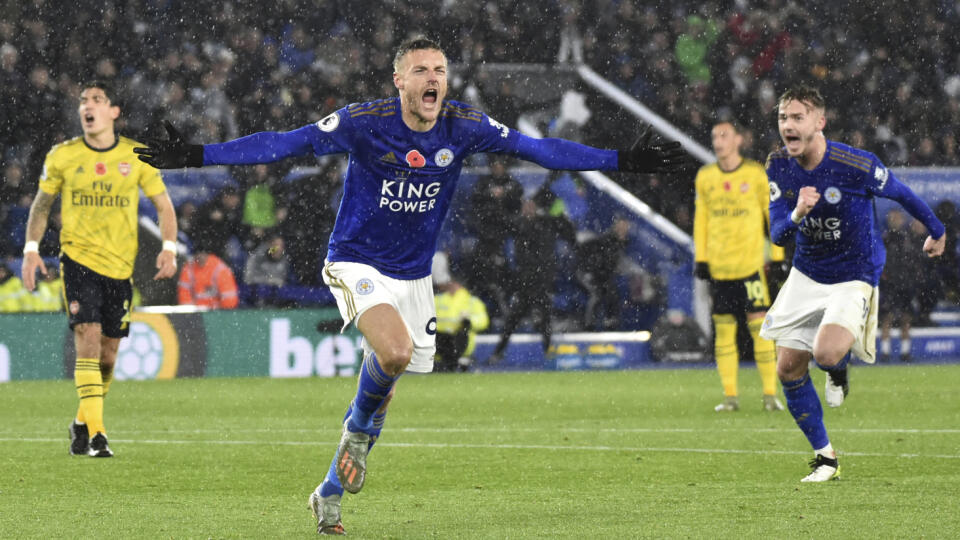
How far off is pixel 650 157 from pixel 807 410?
2080mm

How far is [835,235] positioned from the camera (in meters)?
7.76

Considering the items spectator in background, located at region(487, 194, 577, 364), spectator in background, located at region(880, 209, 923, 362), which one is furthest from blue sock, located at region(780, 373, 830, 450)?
spectator in background, located at region(880, 209, 923, 362)

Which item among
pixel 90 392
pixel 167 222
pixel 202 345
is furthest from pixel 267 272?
pixel 90 392

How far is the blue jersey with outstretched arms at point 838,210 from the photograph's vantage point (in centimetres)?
766

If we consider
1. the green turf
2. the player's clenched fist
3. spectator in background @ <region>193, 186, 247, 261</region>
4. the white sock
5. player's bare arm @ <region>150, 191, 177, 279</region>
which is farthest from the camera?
spectator in background @ <region>193, 186, 247, 261</region>

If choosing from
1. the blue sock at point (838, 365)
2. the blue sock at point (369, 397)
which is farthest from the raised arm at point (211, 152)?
the blue sock at point (838, 365)

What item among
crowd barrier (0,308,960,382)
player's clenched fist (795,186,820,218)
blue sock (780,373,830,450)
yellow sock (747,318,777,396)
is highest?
player's clenched fist (795,186,820,218)

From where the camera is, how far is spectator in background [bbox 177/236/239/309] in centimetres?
1791

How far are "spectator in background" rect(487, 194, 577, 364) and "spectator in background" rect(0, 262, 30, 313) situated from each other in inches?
221

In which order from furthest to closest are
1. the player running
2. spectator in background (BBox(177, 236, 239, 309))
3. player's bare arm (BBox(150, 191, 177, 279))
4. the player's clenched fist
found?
spectator in background (BBox(177, 236, 239, 309)) < player's bare arm (BBox(150, 191, 177, 279)) < the player running < the player's clenched fist

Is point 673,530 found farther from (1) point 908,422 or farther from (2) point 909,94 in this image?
(2) point 909,94

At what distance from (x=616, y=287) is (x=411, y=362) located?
45.1 ft

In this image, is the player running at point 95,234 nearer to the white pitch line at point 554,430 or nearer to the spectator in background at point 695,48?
the white pitch line at point 554,430

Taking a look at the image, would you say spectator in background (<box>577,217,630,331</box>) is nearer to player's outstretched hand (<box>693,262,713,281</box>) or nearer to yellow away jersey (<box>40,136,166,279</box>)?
player's outstretched hand (<box>693,262,713,281</box>)
